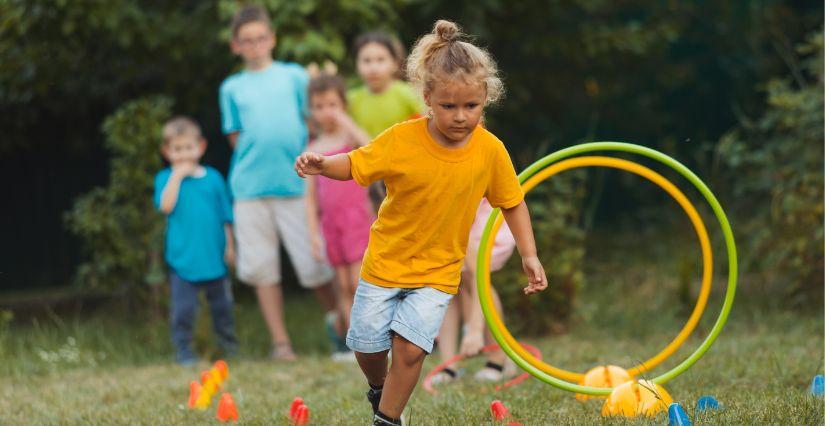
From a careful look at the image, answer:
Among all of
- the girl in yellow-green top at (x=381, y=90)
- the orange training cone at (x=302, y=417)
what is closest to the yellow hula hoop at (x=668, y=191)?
the orange training cone at (x=302, y=417)

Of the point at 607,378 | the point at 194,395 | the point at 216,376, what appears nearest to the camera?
the point at 607,378

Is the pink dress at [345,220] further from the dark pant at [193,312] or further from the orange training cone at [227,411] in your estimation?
the orange training cone at [227,411]

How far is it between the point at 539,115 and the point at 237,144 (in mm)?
3976

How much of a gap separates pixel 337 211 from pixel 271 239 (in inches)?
22.3

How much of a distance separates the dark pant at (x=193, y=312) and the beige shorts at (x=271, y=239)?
0.20 m

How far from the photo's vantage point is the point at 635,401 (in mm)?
3926

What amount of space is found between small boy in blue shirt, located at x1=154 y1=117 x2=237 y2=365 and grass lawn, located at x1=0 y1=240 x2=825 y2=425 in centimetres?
24

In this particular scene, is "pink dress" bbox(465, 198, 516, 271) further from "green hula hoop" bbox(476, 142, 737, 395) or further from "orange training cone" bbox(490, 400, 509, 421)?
"orange training cone" bbox(490, 400, 509, 421)

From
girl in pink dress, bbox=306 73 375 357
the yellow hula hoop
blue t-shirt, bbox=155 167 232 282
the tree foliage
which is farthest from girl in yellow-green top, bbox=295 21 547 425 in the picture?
the tree foliage

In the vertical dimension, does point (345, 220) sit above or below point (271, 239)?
above

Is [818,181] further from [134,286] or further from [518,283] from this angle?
[134,286]

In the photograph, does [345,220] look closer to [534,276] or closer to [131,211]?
[131,211]

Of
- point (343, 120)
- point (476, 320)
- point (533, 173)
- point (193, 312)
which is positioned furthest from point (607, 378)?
point (193, 312)

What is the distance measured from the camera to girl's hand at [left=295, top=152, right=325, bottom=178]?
134 inches
